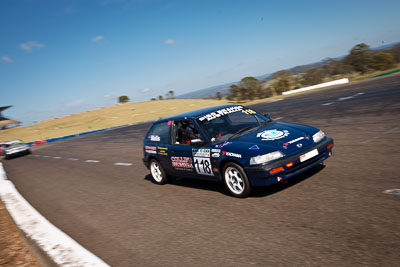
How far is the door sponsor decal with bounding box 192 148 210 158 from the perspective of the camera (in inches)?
225

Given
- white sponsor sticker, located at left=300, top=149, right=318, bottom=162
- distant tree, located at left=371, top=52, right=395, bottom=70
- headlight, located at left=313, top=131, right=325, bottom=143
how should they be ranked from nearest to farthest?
white sponsor sticker, located at left=300, top=149, right=318, bottom=162 → headlight, located at left=313, top=131, right=325, bottom=143 → distant tree, located at left=371, top=52, right=395, bottom=70

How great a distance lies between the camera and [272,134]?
5496 mm

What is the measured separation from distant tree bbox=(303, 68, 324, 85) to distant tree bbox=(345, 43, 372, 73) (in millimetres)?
7799

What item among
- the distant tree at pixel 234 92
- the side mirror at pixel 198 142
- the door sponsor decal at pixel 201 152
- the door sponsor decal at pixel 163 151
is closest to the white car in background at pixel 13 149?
the door sponsor decal at pixel 163 151

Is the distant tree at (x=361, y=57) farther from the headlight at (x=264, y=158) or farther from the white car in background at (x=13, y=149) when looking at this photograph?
the headlight at (x=264, y=158)

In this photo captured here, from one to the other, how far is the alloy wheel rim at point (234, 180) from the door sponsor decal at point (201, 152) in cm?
52

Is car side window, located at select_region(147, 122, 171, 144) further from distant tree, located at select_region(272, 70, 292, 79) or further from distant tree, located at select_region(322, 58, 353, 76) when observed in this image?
distant tree, located at select_region(322, 58, 353, 76)

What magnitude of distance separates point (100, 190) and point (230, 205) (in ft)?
13.4

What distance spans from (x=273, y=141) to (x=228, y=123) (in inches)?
47.0

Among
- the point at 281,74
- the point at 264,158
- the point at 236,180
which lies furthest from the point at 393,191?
the point at 281,74

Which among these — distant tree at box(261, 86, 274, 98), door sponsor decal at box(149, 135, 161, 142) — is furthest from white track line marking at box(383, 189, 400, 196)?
distant tree at box(261, 86, 274, 98)

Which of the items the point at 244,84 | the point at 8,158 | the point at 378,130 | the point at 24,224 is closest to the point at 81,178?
the point at 24,224

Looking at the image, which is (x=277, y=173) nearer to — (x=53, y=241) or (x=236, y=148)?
(x=236, y=148)

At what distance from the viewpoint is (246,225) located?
4223 mm
